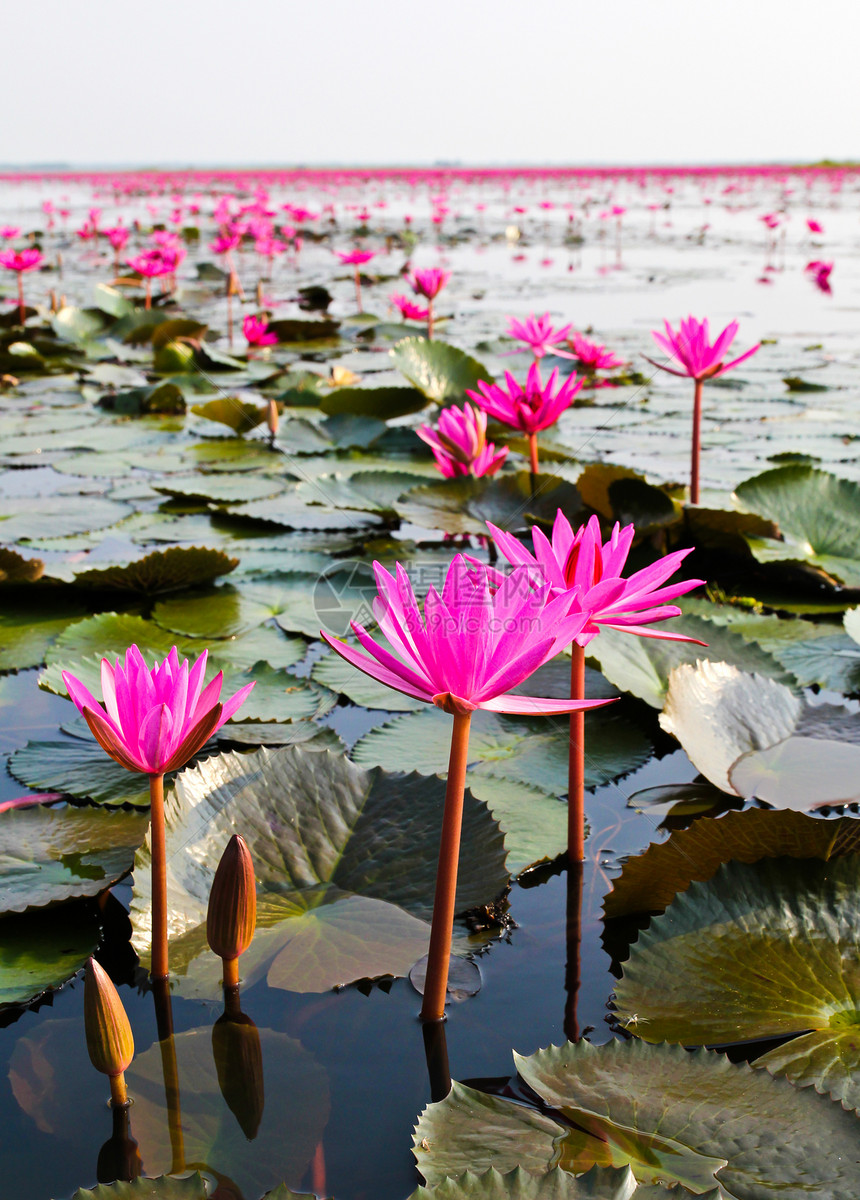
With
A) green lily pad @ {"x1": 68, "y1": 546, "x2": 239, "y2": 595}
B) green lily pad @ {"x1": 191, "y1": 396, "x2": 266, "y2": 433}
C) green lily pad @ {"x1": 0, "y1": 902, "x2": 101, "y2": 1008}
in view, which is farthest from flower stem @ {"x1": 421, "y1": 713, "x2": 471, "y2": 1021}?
green lily pad @ {"x1": 191, "y1": 396, "x2": 266, "y2": 433}

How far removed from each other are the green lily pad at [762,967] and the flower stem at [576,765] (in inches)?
7.4

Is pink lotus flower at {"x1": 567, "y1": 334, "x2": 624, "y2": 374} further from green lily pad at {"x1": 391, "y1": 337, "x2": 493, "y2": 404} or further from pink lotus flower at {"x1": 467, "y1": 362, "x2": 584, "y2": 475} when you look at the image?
pink lotus flower at {"x1": 467, "y1": 362, "x2": 584, "y2": 475}

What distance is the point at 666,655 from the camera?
1.74m

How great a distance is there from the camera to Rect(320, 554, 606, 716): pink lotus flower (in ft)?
2.65

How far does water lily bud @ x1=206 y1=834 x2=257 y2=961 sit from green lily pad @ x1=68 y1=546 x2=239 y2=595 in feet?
3.82

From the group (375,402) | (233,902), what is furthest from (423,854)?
(375,402)

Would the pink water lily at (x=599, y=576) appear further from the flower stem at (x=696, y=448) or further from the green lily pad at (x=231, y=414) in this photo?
the green lily pad at (x=231, y=414)

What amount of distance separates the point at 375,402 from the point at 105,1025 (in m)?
3.08

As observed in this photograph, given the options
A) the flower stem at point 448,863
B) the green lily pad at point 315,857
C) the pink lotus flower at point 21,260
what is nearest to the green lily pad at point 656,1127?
the flower stem at point 448,863

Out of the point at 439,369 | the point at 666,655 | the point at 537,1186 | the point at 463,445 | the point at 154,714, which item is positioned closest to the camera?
the point at 537,1186

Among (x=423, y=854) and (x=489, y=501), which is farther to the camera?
(x=489, y=501)

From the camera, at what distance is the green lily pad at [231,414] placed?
12.1 feet

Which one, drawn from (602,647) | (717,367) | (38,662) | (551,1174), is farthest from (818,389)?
(551,1174)

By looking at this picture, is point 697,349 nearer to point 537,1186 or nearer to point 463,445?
point 463,445
